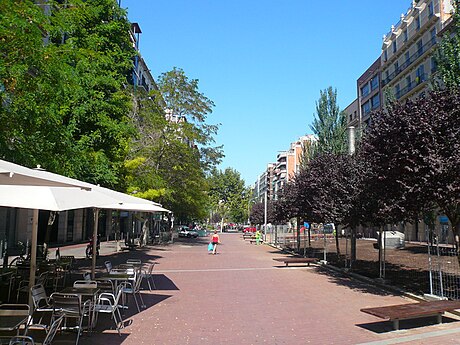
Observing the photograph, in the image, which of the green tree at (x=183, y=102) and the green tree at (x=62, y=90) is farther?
the green tree at (x=183, y=102)

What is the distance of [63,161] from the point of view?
11.0 metres

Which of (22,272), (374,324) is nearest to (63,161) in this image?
(22,272)

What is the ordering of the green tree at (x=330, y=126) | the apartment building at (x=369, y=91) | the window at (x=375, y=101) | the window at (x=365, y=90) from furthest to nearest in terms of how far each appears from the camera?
the window at (x=365, y=90) → the apartment building at (x=369, y=91) → the window at (x=375, y=101) → the green tree at (x=330, y=126)

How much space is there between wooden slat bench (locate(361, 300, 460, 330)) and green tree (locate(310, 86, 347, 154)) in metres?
18.5

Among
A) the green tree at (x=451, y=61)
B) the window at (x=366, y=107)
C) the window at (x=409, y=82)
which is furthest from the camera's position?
the window at (x=366, y=107)

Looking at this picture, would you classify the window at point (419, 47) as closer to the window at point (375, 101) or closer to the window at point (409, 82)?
the window at point (409, 82)

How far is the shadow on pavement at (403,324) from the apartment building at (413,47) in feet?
106

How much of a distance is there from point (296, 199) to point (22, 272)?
15.1 meters

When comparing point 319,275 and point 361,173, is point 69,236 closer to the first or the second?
point 319,275

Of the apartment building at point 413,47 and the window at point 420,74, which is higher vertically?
the apartment building at point 413,47

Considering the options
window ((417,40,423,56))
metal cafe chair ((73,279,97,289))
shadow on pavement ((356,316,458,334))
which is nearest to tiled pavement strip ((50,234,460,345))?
shadow on pavement ((356,316,458,334))

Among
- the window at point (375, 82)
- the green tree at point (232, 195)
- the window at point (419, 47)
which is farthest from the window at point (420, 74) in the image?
the green tree at point (232, 195)

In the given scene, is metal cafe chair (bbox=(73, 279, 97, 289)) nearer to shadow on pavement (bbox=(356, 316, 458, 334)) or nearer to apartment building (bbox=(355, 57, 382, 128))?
shadow on pavement (bbox=(356, 316, 458, 334))

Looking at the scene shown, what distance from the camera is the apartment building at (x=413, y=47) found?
134 feet
